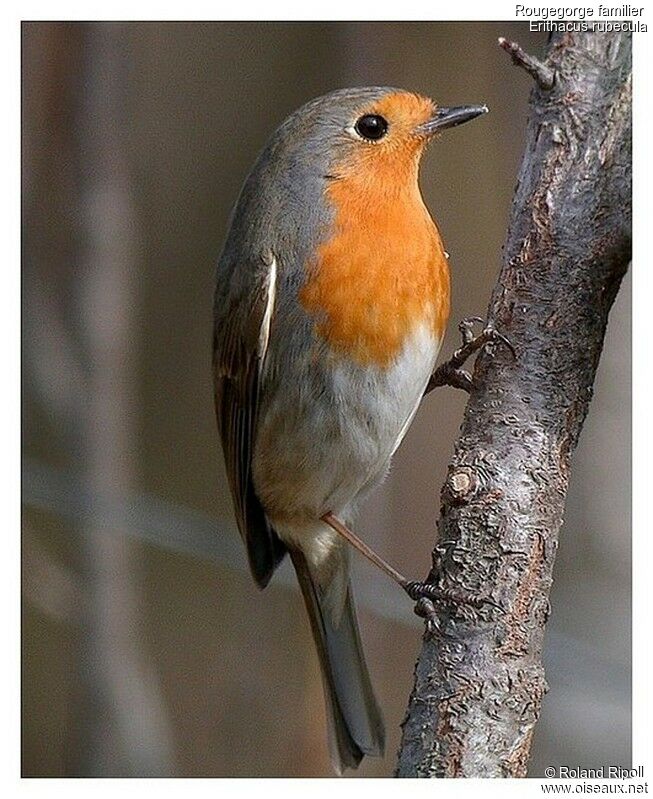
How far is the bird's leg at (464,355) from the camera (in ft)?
5.82

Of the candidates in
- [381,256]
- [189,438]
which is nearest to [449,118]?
[381,256]

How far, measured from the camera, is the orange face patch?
193 cm

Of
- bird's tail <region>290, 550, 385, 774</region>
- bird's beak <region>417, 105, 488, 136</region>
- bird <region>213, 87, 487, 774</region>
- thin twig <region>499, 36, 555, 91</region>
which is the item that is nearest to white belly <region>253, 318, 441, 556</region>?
bird <region>213, 87, 487, 774</region>

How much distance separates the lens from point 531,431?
5.69 feet

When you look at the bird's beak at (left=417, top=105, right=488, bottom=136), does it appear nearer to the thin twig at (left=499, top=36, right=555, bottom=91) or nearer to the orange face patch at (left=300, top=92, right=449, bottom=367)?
the orange face patch at (left=300, top=92, right=449, bottom=367)

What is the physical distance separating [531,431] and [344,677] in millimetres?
900

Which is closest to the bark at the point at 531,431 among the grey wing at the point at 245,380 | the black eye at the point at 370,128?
the black eye at the point at 370,128

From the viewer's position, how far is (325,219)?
202 cm

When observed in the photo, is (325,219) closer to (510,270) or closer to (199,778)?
(510,270)

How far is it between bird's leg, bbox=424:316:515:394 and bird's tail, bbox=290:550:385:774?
586 mm

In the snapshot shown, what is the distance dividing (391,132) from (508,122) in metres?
0.75

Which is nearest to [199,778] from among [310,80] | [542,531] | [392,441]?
[392,441]
